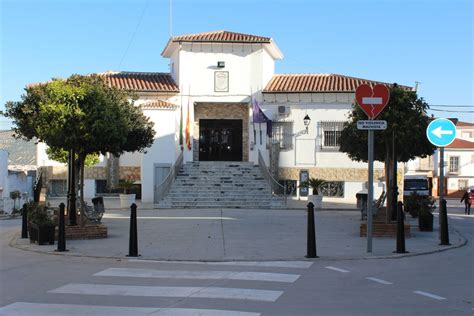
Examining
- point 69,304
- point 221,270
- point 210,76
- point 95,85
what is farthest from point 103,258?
point 210,76

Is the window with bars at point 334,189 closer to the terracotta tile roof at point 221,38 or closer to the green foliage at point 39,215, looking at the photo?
the terracotta tile roof at point 221,38

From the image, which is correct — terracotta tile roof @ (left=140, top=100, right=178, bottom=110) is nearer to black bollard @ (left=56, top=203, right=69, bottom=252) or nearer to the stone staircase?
the stone staircase

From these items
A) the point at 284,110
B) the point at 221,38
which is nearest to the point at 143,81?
the point at 221,38

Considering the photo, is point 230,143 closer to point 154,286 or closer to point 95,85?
point 95,85

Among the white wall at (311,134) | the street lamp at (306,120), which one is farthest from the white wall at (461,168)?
the street lamp at (306,120)

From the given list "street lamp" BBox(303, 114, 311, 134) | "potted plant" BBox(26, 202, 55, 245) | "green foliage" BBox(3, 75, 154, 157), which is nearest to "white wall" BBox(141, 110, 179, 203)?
"street lamp" BBox(303, 114, 311, 134)

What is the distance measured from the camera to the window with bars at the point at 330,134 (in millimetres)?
31719

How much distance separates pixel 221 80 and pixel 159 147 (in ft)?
17.0

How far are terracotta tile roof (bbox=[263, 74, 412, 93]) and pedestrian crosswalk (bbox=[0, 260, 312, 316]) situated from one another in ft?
70.7

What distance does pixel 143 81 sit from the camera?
33281 millimetres

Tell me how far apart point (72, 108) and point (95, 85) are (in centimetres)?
109

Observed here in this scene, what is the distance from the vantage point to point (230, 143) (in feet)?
109

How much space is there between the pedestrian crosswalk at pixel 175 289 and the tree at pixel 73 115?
15.3 ft

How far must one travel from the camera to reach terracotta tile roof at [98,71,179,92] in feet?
105
